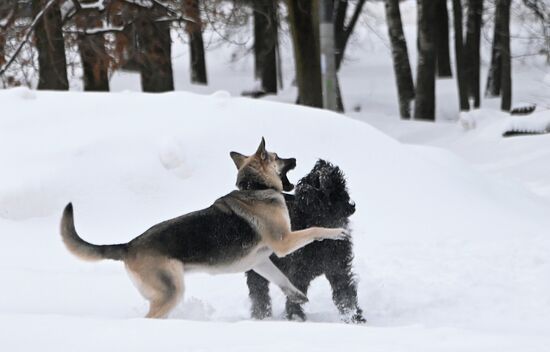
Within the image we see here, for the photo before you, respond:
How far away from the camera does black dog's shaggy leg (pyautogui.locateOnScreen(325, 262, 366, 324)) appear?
7.15m

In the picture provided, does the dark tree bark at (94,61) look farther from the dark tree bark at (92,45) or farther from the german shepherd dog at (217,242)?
the german shepherd dog at (217,242)

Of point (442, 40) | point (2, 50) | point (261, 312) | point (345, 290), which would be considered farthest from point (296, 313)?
point (442, 40)

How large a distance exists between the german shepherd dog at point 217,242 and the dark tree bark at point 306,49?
1028 centimetres

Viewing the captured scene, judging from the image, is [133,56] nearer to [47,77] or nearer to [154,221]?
[47,77]

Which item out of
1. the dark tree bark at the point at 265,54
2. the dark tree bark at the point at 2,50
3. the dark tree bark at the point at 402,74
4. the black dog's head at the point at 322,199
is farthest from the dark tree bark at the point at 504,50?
the black dog's head at the point at 322,199

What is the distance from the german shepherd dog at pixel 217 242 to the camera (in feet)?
20.8

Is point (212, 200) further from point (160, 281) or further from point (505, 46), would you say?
point (505, 46)

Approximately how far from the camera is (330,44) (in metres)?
14.5

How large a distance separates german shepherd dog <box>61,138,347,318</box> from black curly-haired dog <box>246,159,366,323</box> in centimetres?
28

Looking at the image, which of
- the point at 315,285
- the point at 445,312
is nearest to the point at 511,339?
the point at 445,312

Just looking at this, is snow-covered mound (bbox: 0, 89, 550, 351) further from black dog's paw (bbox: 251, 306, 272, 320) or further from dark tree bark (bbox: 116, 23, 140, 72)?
dark tree bark (bbox: 116, 23, 140, 72)

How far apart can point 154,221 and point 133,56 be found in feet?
27.6

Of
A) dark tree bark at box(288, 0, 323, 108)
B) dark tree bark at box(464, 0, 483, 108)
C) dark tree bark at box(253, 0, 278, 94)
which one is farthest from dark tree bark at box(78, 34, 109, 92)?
dark tree bark at box(464, 0, 483, 108)

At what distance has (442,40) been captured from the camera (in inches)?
1102
